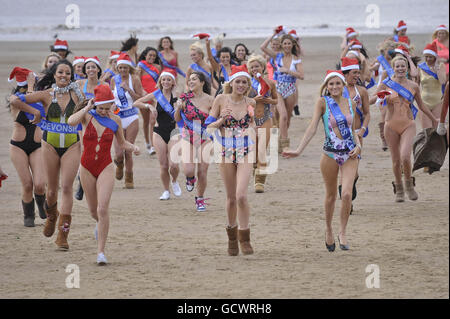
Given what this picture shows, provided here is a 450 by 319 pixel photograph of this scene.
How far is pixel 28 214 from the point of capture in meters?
11.4

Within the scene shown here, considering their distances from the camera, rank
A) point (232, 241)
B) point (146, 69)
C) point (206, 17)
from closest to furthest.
Answer: point (232, 241)
point (146, 69)
point (206, 17)

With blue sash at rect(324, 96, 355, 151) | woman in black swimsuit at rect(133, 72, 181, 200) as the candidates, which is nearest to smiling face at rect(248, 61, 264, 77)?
woman in black swimsuit at rect(133, 72, 181, 200)

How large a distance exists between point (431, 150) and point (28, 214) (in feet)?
17.4

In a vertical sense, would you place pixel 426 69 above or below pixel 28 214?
above

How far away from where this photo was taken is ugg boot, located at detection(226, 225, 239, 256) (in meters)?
9.59

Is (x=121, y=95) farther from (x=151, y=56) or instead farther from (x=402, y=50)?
(x=402, y=50)

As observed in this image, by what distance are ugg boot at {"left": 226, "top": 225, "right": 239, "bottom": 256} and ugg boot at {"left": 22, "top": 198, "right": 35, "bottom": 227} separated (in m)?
3.09

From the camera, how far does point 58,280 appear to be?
865 cm

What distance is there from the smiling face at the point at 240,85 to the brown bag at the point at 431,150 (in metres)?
2.83

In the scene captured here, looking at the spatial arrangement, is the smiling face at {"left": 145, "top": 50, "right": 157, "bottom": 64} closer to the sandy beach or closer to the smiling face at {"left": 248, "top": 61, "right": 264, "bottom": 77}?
the sandy beach

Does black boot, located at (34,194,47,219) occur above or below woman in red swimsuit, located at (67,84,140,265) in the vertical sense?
below

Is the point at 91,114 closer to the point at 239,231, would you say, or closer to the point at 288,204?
the point at 239,231

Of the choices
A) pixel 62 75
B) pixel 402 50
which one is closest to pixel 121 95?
pixel 62 75

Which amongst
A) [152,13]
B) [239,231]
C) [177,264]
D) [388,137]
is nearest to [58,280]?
[177,264]
